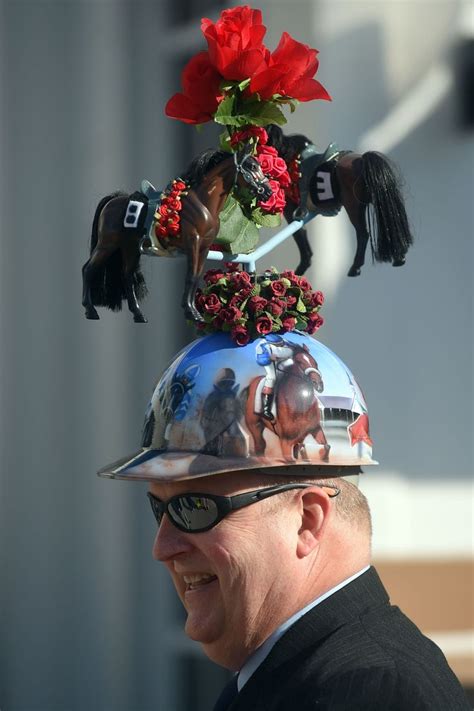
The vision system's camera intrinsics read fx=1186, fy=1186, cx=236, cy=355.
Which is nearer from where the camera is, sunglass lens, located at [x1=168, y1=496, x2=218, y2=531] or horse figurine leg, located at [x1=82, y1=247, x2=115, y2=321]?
sunglass lens, located at [x1=168, y1=496, x2=218, y2=531]

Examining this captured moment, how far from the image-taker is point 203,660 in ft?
17.8

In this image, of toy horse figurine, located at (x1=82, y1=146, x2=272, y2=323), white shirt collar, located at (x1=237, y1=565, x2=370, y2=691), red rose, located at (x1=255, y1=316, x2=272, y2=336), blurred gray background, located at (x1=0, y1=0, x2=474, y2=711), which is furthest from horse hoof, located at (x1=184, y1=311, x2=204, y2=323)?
blurred gray background, located at (x1=0, y1=0, x2=474, y2=711)

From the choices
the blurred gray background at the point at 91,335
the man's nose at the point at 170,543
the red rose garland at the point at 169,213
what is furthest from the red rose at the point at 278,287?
the blurred gray background at the point at 91,335

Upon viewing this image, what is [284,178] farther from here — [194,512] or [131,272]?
[194,512]

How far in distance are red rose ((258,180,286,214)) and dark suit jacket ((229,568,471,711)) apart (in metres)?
0.72

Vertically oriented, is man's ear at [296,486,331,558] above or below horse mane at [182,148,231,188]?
below

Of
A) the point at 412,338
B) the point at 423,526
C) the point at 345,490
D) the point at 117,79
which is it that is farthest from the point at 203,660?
the point at 345,490

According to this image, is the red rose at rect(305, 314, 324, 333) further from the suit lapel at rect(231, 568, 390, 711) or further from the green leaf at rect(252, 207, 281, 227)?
the suit lapel at rect(231, 568, 390, 711)

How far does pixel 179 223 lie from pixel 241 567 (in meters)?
0.63

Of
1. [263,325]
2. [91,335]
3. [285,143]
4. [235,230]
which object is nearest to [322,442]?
[263,325]

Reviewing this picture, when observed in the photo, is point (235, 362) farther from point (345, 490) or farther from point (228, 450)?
point (345, 490)

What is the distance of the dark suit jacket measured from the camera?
1937mm

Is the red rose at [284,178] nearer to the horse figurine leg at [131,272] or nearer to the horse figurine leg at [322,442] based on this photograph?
the horse figurine leg at [131,272]

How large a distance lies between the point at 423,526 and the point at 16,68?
9.13 feet
